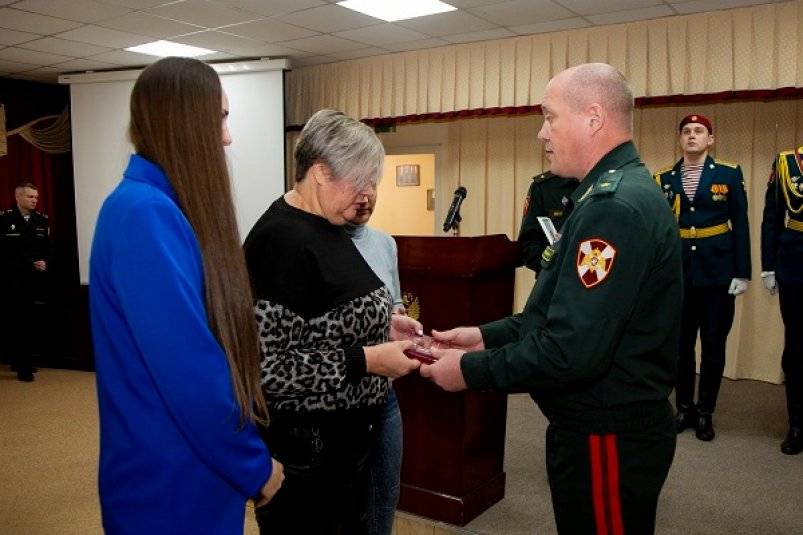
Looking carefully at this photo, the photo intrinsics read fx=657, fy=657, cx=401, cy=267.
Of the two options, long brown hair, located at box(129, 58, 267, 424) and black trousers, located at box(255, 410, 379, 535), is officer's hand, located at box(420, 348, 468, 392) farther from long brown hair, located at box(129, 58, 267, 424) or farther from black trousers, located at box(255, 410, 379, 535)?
long brown hair, located at box(129, 58, 267, 424)

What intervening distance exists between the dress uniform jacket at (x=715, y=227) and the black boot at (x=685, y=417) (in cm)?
72

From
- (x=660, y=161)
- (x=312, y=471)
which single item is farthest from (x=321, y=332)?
(x=660, y=161)

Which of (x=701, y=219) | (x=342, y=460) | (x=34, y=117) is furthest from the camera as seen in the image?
(x=34, y=117)

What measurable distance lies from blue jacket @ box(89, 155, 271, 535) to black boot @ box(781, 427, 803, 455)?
3.27 meters

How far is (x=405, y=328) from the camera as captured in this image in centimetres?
190

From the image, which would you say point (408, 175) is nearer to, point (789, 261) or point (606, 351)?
point (789, 261)

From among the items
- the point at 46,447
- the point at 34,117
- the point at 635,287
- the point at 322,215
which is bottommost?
the point at 46,447

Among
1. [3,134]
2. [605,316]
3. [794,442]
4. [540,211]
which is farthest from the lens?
[3,134]

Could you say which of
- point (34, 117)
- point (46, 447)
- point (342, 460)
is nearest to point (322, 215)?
point (342, 460)

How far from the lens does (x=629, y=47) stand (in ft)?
16.2

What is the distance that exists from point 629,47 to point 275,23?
2.69 metres

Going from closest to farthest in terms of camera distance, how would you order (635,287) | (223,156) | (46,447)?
(223,156) → (635,287) → (46,447)

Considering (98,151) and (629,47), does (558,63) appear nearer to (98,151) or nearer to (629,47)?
(629,47)

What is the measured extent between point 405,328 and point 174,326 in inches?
38.3
